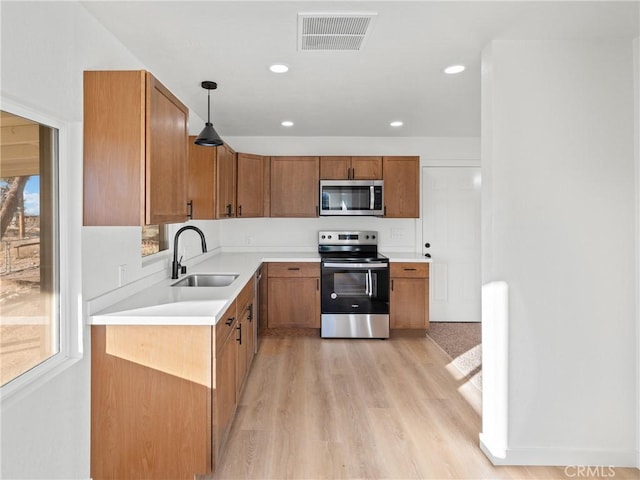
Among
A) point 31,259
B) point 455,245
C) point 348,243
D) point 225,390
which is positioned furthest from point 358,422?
point 455,245

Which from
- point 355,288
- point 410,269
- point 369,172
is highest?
point 369,172

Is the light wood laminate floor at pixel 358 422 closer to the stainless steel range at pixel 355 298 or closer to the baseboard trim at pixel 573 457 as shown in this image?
the baseboard trim at pixel 573 457

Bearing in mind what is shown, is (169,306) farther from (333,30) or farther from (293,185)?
(293,185)

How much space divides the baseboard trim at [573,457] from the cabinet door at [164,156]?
217 cm

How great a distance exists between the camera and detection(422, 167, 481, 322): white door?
189 inches

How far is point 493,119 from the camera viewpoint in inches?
81.4

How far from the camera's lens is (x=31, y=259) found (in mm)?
1581

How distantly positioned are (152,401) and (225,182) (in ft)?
7.35

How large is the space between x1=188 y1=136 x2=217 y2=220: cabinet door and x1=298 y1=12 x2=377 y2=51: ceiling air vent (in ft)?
4.61

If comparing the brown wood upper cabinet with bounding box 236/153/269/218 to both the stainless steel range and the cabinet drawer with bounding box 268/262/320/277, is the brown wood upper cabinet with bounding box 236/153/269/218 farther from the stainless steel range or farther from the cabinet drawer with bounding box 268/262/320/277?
the stainless steel range

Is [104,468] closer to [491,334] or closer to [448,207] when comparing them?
[491,334]

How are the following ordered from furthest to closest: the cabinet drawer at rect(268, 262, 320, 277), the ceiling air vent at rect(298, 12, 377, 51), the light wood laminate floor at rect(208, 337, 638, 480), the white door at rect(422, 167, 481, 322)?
the white door at rect(422, 167, 481, 322) → the cabinet drawer at rect(268, 262, 320, 277) → the light wood laminate floor at rect(208, 337, 638, 480) → the ceiling air vent at rect(298, 12, 377, 51)

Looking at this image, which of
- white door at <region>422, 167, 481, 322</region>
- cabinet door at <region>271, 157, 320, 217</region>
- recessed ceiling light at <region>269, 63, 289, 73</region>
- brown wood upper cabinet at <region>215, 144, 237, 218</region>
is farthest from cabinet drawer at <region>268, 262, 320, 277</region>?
recessed ceiling light at <region>269, 63, 289, 73</region>

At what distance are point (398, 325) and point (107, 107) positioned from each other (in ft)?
11.3
